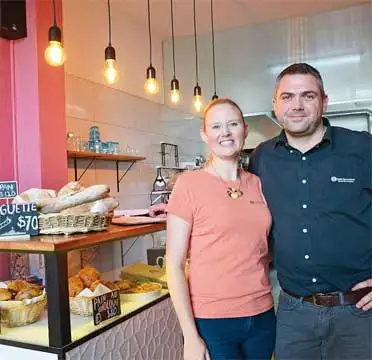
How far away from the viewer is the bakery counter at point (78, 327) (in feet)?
4.91

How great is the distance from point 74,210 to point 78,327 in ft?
1.43

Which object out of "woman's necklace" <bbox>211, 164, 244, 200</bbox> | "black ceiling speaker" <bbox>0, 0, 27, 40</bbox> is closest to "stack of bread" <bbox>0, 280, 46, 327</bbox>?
"woman's necklace" <bbox>211, 164, 244, 200</bbox>

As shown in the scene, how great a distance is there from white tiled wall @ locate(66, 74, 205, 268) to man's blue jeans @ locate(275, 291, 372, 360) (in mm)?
1755

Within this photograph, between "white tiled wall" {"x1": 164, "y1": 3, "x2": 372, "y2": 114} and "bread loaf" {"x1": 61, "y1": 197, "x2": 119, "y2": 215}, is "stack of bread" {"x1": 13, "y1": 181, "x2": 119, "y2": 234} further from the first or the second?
"white tiled wall" {"x1": 164, "y1": 3, "x2": 372, "y2": 114}

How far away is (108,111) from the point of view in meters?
4.00

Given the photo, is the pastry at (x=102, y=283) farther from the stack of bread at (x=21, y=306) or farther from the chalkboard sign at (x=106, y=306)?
the stack of bread at (x=21, y=306)

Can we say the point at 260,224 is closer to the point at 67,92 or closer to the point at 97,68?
the point at 67,92

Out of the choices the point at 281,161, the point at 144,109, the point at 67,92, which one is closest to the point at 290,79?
the point at 281,161

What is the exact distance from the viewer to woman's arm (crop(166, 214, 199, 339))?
4.51ft

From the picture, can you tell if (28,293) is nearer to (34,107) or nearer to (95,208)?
(95,208)

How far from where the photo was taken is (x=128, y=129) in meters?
4.30

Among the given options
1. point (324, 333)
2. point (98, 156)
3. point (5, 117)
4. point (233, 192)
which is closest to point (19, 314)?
point (233, 192)

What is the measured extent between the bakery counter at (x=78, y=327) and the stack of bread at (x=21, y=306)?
2 centimetres

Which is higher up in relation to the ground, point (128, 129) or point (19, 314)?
point (128, 129)
